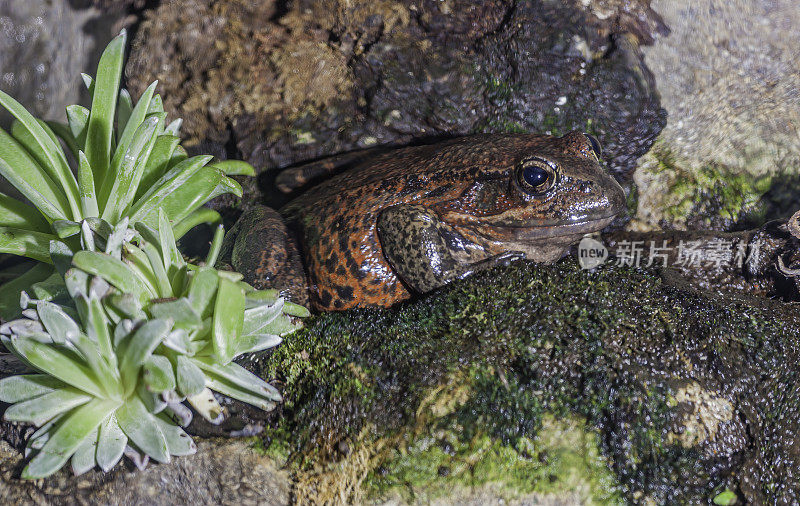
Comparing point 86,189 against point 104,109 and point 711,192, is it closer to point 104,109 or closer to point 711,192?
point 104,109

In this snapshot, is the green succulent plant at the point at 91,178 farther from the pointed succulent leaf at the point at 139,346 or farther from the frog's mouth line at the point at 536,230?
the frog's mouth line at the point at 536,230

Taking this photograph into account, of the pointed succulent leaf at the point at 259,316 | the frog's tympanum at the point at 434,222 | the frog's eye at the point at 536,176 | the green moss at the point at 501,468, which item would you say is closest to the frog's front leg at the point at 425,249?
the frog's tympanum at the point at 434,222

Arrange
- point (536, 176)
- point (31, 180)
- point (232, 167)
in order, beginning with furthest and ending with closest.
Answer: point (232, 167)
point (536, 176)
point (31, 180)

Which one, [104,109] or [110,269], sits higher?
[104,109]

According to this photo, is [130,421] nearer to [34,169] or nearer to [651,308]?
[34,169]

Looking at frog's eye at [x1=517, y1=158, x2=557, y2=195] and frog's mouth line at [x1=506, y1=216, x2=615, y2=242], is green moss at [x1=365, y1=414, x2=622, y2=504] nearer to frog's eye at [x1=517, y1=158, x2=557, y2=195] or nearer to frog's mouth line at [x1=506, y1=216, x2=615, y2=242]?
frog's mouth line at [x1=506, y1=216, x2=615, y2=242]

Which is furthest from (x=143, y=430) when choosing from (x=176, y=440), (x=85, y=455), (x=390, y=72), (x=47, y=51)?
(x=47, y=51)

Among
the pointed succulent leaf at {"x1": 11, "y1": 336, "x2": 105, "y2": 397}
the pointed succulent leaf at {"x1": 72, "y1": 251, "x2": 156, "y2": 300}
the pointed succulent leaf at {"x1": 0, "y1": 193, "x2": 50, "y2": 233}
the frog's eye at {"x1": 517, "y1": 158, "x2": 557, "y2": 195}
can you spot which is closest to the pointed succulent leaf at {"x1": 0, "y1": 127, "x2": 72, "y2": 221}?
the pointed succulent leaf at {"x1": 0, "y1": 193, "x2": 50, "y2": 233}

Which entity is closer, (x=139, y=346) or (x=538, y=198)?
(x=139, y=346)

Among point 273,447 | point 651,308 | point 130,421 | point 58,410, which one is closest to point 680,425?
point 651,308
